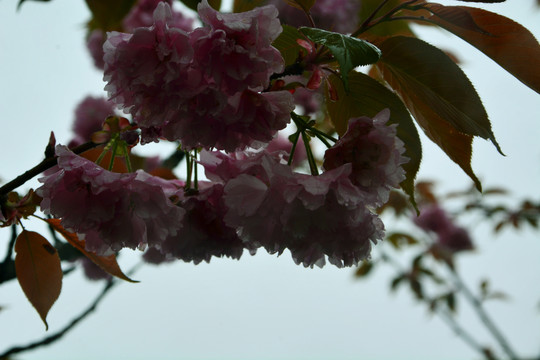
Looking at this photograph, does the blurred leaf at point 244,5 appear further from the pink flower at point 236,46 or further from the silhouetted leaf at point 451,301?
the silhouetted leaf at point 451,301

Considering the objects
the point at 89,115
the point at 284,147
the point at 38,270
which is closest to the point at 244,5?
the point at 38,270

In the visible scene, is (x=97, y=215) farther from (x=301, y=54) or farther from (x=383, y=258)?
(x=383, y=258)

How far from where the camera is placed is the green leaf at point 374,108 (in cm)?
54

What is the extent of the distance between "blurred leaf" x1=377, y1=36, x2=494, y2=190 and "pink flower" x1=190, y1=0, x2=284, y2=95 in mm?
149

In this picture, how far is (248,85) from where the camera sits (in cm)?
46

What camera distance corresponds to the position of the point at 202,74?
0.46m

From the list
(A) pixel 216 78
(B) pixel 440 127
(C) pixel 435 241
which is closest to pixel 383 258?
(C) pixel 435 241

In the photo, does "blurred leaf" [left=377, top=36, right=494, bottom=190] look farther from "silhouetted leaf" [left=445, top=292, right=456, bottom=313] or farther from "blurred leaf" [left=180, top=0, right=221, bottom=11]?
"silhouetted leaf" [left=445, top=292, right=456, bottom=313]

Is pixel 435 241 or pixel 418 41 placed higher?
pixel 418 41

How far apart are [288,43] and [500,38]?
0.24 meters

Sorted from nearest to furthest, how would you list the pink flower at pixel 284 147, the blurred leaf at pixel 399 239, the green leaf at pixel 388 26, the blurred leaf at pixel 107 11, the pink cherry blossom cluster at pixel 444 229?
1. the blurred leaf at pixel 107 11
2. the green leaf at pixel 388 26
3. the pink flower at pixel 284 147
4. the blurred leaf at pixel 399 239
5. the pink cherry blossom cluster at pixel 444 229

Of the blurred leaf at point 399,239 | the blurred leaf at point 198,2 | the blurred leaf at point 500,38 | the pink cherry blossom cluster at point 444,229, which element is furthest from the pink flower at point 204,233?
the pink cherry blossom cluster at point 444,229

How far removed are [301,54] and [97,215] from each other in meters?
0.28

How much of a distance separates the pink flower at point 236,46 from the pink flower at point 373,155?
0.36 ft
